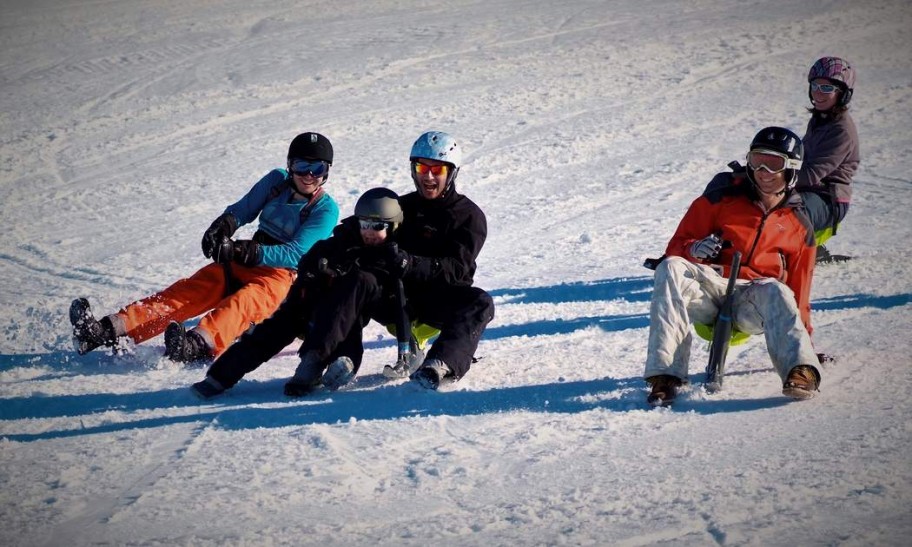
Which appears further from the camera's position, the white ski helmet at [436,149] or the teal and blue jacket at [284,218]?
the teal and blue jacket at [284,218]

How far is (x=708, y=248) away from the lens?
16.0 feet

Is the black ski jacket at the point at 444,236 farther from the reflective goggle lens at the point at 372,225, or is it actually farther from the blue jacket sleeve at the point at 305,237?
the blue jacket sleeve at the point at 305,237

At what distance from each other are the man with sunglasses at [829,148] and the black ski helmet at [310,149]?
3.31m

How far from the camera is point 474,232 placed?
5.46 metres

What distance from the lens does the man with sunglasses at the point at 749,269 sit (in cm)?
466

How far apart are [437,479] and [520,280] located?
11.3ft


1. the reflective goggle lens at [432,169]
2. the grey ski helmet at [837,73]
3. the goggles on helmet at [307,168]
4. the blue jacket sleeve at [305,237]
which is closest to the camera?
the reflective goggle lens at [432,169]

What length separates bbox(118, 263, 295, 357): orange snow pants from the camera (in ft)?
19.0

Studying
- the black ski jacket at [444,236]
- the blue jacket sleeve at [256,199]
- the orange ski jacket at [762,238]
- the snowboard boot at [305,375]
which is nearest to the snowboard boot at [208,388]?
the snowboard boot at [305,375]

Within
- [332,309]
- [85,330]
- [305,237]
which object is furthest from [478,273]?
[85,330]

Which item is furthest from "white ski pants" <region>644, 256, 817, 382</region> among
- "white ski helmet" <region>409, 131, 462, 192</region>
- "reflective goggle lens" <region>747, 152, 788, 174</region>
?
"white ski helmet" <region>409, 131, 462, 192</region>

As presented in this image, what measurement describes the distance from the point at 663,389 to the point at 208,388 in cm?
241

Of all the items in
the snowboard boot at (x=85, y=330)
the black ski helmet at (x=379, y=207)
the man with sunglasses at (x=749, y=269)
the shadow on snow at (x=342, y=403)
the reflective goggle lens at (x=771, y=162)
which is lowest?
the shadow on snow at (x=342, y=403)

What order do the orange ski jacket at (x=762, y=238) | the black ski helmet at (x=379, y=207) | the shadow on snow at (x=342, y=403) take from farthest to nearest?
the black ski helmet at (x=379, y=207)
the orange ski jacket at (x=762, y=238)
the shadow on snow at (x=342, y=403)
